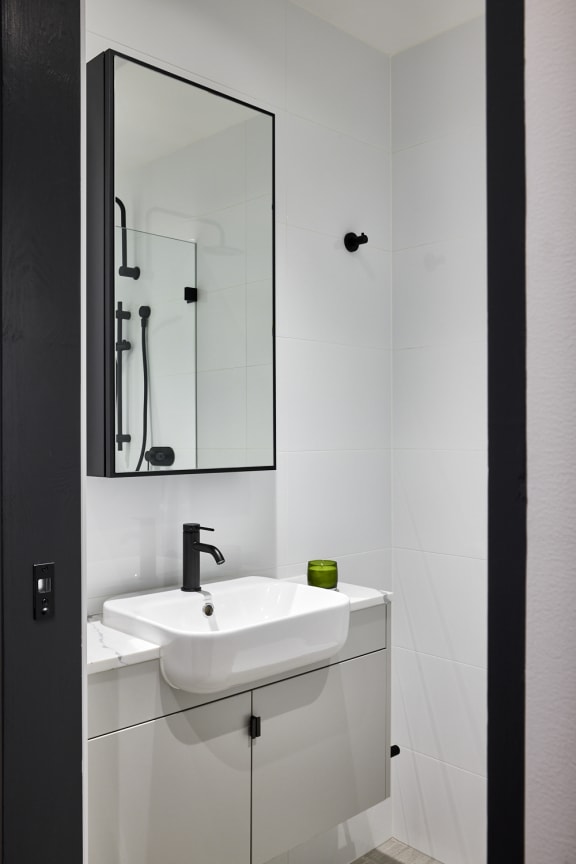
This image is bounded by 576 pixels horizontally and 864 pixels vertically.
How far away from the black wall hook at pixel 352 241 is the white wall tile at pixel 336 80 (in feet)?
1.18

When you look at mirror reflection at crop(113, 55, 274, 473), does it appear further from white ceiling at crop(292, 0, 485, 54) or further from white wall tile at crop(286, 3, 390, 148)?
white ceiling at crop(292, 0, 485, 54)

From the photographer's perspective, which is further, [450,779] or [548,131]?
[450,779]

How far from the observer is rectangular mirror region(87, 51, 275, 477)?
1792 mm

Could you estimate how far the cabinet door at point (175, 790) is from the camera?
148cm

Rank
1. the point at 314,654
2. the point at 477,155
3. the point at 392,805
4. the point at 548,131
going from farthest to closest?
1. the point at 392,805
2. the point at 477,155
3. the point at 314,654
4. the point at 548,131

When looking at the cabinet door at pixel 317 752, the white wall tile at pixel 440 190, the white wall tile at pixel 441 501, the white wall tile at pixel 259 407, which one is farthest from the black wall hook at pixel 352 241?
the cabinet door at pixel 317 752

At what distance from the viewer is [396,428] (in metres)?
2.66

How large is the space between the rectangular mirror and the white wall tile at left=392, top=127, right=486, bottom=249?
654 mm

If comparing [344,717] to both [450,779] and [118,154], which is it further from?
[118,154]

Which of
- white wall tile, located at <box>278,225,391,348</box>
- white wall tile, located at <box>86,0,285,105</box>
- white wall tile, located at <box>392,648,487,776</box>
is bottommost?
white wall tile, located at <box>392,648,487,776</box>

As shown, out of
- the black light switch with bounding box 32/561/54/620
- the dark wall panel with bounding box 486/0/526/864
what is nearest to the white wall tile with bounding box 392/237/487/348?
the black light switch with bounding box 32/561/54/620

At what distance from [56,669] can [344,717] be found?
0.96 m

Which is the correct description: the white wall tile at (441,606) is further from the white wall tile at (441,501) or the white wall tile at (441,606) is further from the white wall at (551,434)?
the white wall at (551,434)

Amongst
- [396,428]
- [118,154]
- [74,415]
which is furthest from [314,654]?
[118,154]
